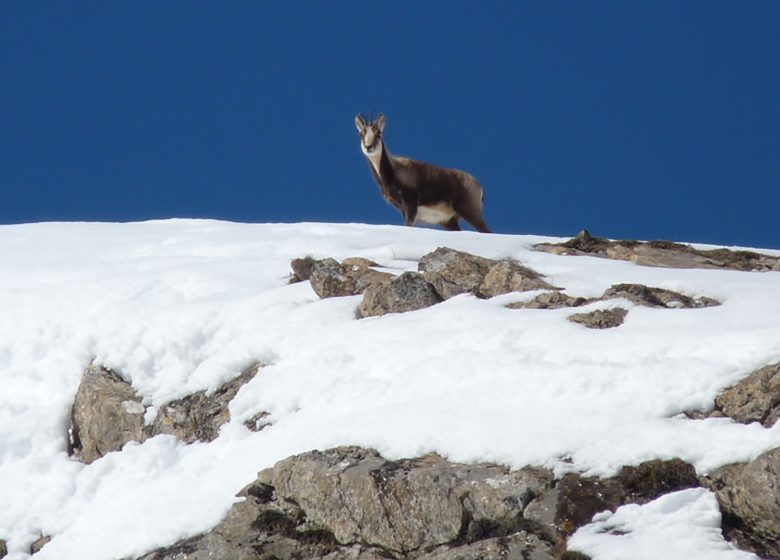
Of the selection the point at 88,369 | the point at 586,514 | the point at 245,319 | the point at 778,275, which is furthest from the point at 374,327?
the point at 778,275

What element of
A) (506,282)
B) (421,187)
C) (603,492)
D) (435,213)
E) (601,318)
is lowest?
(603,492)

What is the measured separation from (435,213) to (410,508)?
49.4 ft

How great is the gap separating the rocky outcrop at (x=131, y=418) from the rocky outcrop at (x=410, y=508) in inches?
56.1

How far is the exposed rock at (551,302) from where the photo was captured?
9.56m

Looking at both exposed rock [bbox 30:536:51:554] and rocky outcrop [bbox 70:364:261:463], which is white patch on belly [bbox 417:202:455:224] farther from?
exposed rock [bbox 30:536:51:554]

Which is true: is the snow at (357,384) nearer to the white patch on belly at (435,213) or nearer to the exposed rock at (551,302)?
the exposed rock at (551,302)

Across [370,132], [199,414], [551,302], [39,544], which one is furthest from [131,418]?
[370,132]

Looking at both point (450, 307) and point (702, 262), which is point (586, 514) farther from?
point (702, 262)

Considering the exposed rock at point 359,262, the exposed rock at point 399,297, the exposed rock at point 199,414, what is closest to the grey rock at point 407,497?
the exposed rock at point 199,414

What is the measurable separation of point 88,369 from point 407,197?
11888 millimetres

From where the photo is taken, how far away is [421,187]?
21703 mm

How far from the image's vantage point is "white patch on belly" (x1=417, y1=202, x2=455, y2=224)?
856 inches

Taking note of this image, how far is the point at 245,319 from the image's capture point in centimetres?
1038

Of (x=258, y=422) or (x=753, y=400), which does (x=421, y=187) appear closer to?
(x=258, y=422)
